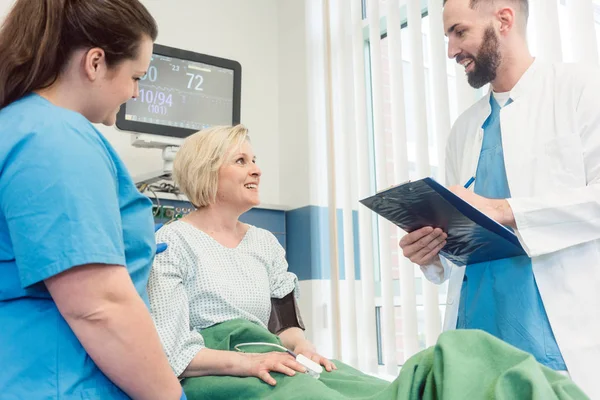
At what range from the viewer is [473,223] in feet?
4.20

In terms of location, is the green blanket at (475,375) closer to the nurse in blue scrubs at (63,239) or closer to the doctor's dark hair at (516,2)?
the nurse in blue scrubs at (63,239)

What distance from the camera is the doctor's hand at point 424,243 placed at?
4.91 feet

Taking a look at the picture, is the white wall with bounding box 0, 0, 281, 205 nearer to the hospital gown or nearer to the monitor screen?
the monitor screen

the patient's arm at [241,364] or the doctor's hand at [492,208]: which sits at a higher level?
the doctor's hand at [492,208]

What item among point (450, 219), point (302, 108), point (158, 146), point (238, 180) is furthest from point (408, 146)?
point (450, 219)

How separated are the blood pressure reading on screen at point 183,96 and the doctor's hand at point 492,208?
1.46m

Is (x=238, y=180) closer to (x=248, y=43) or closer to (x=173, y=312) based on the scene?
(x=173, y=312)

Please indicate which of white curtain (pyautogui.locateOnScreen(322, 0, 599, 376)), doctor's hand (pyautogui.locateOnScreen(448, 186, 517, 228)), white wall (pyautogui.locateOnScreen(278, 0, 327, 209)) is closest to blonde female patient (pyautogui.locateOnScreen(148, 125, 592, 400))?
doctor's hand (pyautogui.locateOnScreen(448, 186, 517, 228))

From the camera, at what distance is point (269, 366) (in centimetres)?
133

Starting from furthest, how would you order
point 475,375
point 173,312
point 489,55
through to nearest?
1. point 489,55
2. point 173,312
3. point 475,375

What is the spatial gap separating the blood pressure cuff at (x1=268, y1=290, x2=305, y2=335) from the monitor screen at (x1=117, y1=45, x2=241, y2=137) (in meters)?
1.00

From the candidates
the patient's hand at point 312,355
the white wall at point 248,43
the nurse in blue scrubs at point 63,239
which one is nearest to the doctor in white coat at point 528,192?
the patient's hand at point 312,355

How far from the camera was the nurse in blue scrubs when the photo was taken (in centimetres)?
82

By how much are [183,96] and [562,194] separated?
1.68 meters
